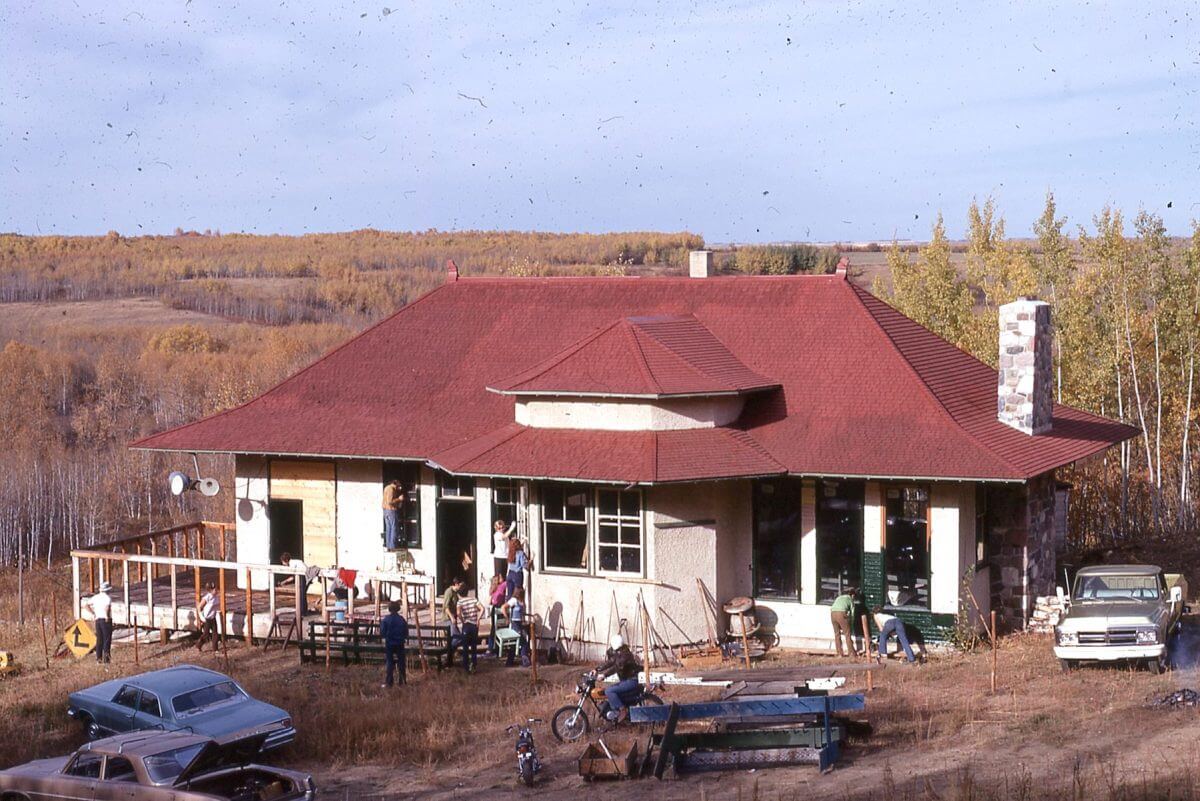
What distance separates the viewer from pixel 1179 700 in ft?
63.1

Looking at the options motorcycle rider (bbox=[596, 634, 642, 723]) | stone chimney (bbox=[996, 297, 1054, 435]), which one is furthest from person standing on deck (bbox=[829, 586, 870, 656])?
motorcycle rider (bbox=[596, 634, 642, 723])

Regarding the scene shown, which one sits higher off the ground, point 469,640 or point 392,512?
point 392,512

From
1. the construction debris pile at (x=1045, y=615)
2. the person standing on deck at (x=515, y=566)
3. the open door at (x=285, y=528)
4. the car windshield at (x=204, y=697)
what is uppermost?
the open door at (x=285, y=528)

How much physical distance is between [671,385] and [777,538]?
3325 millimetres

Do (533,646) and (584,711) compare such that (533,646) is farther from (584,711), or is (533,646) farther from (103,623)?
(103,623)

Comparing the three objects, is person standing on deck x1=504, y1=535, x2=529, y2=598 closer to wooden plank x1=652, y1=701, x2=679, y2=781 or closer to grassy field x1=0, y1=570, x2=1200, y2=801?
grassy field x1=0, y1=570, x2=1200, y2=801

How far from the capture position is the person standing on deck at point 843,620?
2395 centimetres

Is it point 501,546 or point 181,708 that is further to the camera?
point 501,546

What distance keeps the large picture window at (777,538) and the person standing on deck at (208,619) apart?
10037 millimetres

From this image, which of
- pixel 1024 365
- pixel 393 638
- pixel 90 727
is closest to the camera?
pixel 90 727

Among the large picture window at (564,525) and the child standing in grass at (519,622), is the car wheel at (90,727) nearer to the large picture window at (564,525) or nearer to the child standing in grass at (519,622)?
the child standing in grass at (519,622)

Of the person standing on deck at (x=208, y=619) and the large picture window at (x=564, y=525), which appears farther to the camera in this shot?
the person standing on deck at (x=208, y=619)

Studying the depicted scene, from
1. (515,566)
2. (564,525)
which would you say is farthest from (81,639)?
(564,525)

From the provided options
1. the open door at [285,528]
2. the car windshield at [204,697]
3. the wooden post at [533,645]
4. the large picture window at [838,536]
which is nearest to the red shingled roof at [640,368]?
the large picture window at [838,536]
